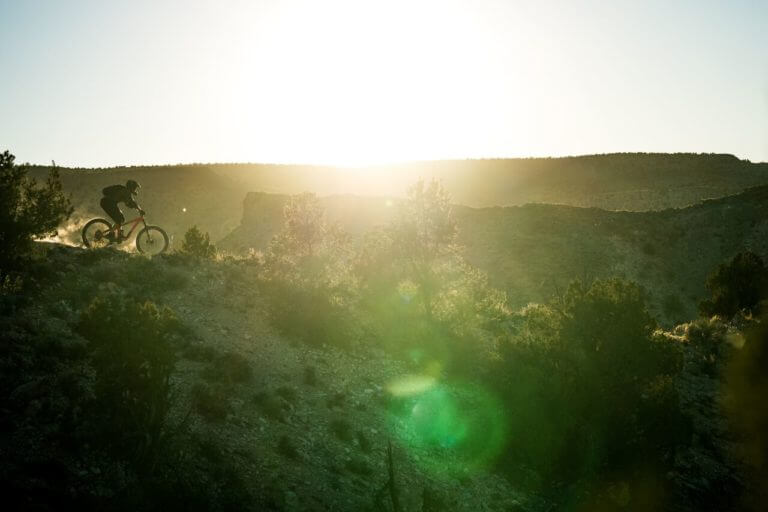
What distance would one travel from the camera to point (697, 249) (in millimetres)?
49375

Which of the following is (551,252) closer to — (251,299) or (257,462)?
(251,299)

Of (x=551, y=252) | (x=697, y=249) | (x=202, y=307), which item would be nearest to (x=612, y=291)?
(x=202, y=307)

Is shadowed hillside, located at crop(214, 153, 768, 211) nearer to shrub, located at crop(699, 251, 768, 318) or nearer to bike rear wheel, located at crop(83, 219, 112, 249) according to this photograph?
shrub, located at crop(699, 251, 768, 318)

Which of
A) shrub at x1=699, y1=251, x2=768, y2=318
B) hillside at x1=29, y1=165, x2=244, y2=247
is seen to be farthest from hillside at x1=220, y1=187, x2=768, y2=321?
hillside at x1=29, y1=165, x2=244, y2=247

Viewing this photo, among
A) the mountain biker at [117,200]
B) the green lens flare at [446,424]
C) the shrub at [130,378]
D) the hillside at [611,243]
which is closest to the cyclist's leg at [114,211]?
the mountain biker at [117,200]

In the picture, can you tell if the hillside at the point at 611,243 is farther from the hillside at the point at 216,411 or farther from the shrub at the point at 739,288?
the hillside at the point at 216,411

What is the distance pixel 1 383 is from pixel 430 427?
39.2 feet

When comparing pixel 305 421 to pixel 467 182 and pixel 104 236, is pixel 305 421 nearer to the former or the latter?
pixel 104 236

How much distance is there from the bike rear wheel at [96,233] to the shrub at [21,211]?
3.29 meters

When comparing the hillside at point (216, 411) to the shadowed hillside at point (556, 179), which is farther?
the shadowed hillside at point (556, 179)

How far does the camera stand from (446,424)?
16859 millimetres

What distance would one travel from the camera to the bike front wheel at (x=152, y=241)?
2164 centimetres

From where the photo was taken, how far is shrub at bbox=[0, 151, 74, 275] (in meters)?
15.3

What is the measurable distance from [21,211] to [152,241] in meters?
6.26
